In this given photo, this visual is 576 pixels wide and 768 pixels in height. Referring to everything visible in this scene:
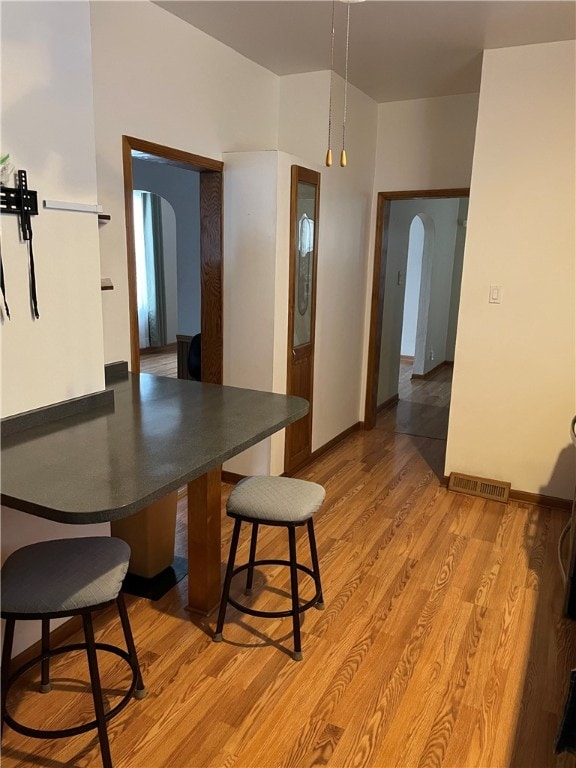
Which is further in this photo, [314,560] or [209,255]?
[209,255]

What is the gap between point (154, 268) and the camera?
891 centimetres

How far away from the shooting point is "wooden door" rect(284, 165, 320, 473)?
3.67 m

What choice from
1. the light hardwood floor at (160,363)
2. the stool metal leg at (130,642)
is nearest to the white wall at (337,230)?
the stool metal leg at (130,642)

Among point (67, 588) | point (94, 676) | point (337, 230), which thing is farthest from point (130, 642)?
point (337, 230)

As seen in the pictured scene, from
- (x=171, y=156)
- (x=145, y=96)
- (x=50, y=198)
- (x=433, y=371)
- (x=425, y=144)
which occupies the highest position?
(x=425, y=144)

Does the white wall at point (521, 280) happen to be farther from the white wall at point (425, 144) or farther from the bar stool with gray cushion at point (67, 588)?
the bar stool with gray cushion at point (67, 588)

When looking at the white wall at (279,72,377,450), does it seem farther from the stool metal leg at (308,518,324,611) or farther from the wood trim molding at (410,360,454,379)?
the wood trim molding at (410,360,454,379)

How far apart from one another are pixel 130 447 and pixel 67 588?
438 mm

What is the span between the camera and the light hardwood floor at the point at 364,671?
1859 millimetres

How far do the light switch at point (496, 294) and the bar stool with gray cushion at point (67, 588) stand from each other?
2.79 metres

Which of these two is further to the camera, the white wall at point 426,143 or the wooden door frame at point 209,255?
the white wall at point 426,143

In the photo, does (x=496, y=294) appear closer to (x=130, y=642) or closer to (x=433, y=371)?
(x=130, y=642)

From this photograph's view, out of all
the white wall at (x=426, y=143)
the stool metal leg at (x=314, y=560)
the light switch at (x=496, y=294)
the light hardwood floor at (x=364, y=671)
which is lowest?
the light hardwood floor at (x=364, y=671)

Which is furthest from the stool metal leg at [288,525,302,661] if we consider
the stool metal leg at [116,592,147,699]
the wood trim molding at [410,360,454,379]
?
the wood trim molding at [410,360,454,379]
